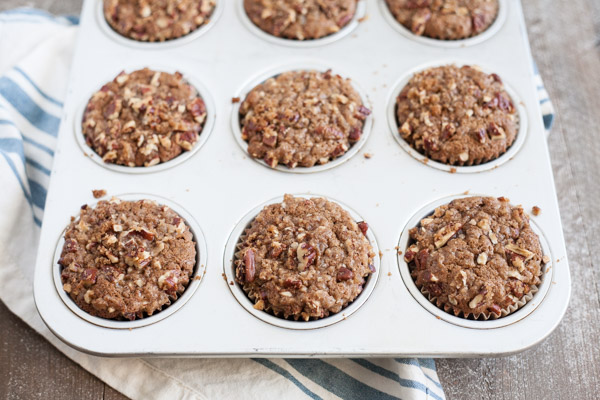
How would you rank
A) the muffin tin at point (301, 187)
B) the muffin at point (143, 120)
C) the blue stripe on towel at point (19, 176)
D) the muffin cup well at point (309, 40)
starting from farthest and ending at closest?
1. the muffin cup well at point (309, 40)
2. the blue stripe on towel at point (19, 176)
3. the muffin at point (143, 120)
4. the muffin tin at point (301, 187)

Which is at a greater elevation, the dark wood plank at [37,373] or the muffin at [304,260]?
the muffin at [304,260]

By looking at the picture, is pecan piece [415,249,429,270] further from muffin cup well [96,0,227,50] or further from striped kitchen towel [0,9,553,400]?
muffin cup well [96,0,227,50]

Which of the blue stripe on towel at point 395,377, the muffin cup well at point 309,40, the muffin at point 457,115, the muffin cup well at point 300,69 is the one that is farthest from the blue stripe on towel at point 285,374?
the muffin cup well at point 309,40

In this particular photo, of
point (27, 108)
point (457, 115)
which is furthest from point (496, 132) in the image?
point (27, 108)

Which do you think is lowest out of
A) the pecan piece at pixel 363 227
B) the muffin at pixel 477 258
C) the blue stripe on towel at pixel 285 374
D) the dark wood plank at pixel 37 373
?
the dark wood plank at pixel 37 373

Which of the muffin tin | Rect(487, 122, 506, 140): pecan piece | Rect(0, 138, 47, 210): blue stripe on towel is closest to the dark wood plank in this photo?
the muffin tin

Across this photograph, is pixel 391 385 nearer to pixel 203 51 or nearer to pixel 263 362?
pixel 263 362

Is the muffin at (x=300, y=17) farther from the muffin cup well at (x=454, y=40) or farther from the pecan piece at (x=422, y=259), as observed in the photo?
the pecan piece at (x=422, y=259)
